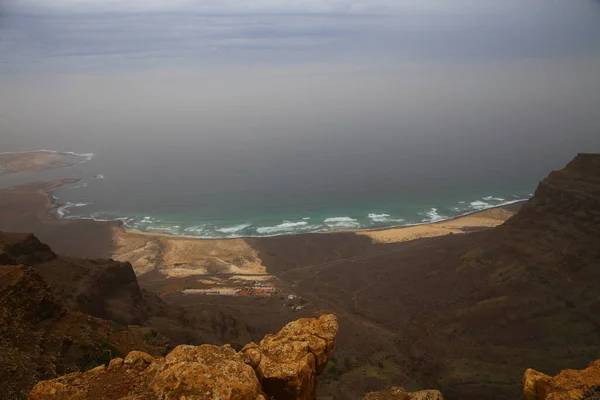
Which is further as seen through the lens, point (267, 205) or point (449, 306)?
point (267, 205)

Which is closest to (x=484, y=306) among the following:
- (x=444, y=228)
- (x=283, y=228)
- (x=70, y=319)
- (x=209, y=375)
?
(x=70, y=319)

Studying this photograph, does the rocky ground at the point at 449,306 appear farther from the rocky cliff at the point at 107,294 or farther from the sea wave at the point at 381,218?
the sea wave at the point at 381,218

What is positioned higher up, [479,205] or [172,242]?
[172,242]

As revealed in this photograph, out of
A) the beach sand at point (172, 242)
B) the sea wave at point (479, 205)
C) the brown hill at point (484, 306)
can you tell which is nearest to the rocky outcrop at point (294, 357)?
the brown hill at point (484, 306)

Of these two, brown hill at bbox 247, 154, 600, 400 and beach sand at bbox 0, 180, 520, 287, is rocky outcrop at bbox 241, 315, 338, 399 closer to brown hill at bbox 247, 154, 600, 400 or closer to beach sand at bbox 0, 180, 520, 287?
brown hill at bbox 247, 154, 600, 400

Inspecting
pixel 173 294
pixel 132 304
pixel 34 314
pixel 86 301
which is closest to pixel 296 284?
pixel 173 294

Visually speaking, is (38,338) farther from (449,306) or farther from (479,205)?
(479,205)

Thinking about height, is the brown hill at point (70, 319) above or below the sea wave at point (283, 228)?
above
